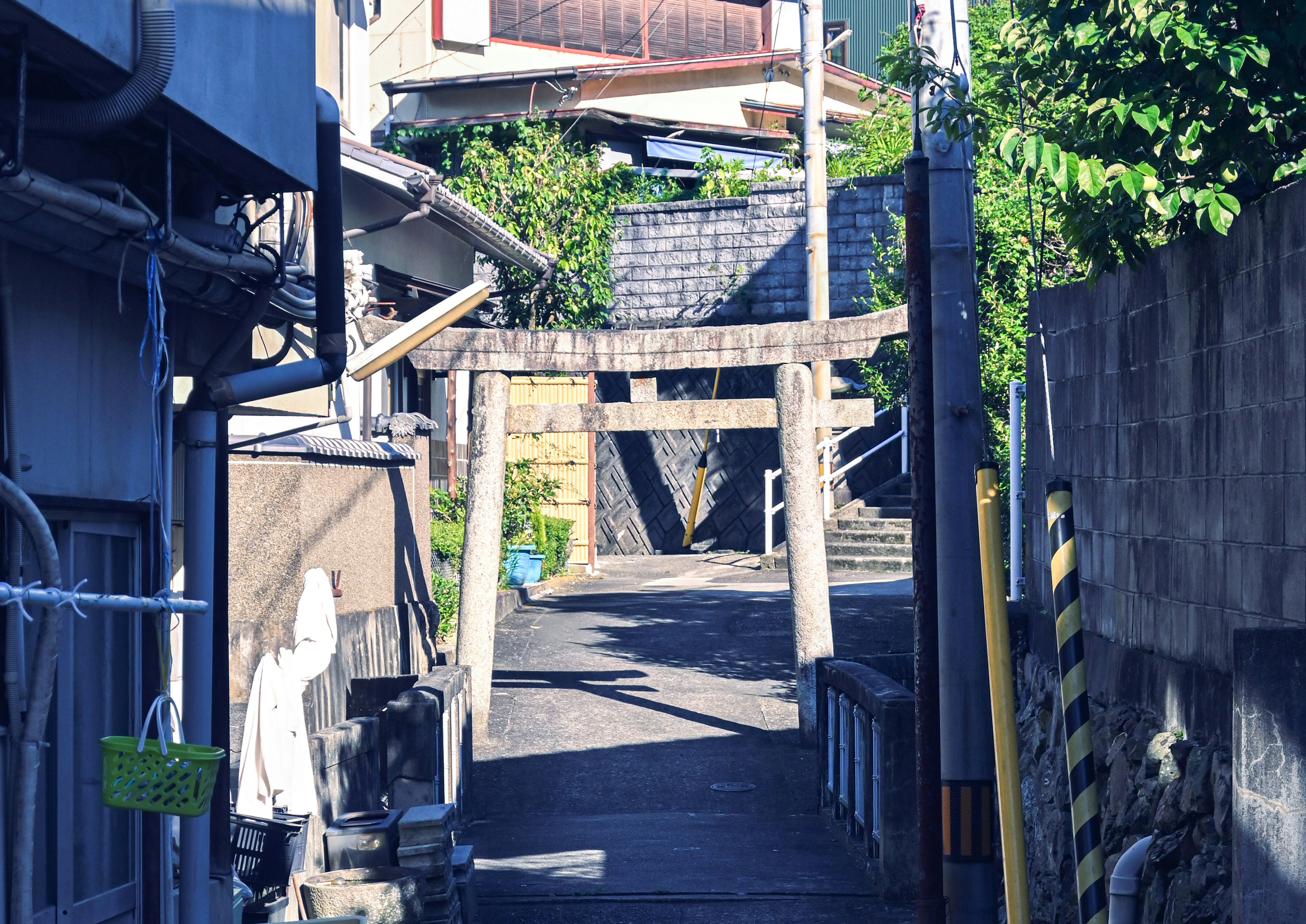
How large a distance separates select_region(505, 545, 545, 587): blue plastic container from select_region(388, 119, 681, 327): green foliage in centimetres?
335

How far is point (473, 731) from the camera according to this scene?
1345cm

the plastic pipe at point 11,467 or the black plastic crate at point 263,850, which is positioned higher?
the plastic pipe at point 11,467

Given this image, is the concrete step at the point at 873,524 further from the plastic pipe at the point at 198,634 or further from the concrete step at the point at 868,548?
the plastic pipe at the point at 198,634

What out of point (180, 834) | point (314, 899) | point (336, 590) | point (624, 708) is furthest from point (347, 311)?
point (180, 834)

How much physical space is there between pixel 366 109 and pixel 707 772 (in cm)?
815

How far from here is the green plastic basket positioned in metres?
4.00

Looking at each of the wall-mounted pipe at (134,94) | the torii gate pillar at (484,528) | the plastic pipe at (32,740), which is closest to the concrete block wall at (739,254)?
the torii gate pillar at (484,528)

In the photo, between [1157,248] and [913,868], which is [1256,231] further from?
[913,868]

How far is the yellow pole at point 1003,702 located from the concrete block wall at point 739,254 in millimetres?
17736

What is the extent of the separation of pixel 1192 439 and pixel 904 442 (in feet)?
55.1

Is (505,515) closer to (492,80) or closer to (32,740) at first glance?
(492,80)

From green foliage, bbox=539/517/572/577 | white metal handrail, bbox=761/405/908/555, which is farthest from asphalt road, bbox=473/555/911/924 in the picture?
white metal handrail, bbox=761/405/908/555

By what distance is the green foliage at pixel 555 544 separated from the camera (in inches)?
827

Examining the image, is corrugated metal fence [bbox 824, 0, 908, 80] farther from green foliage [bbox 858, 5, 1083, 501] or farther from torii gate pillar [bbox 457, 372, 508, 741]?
torii gate pillar [bbox 457, 372, 508, 741]
